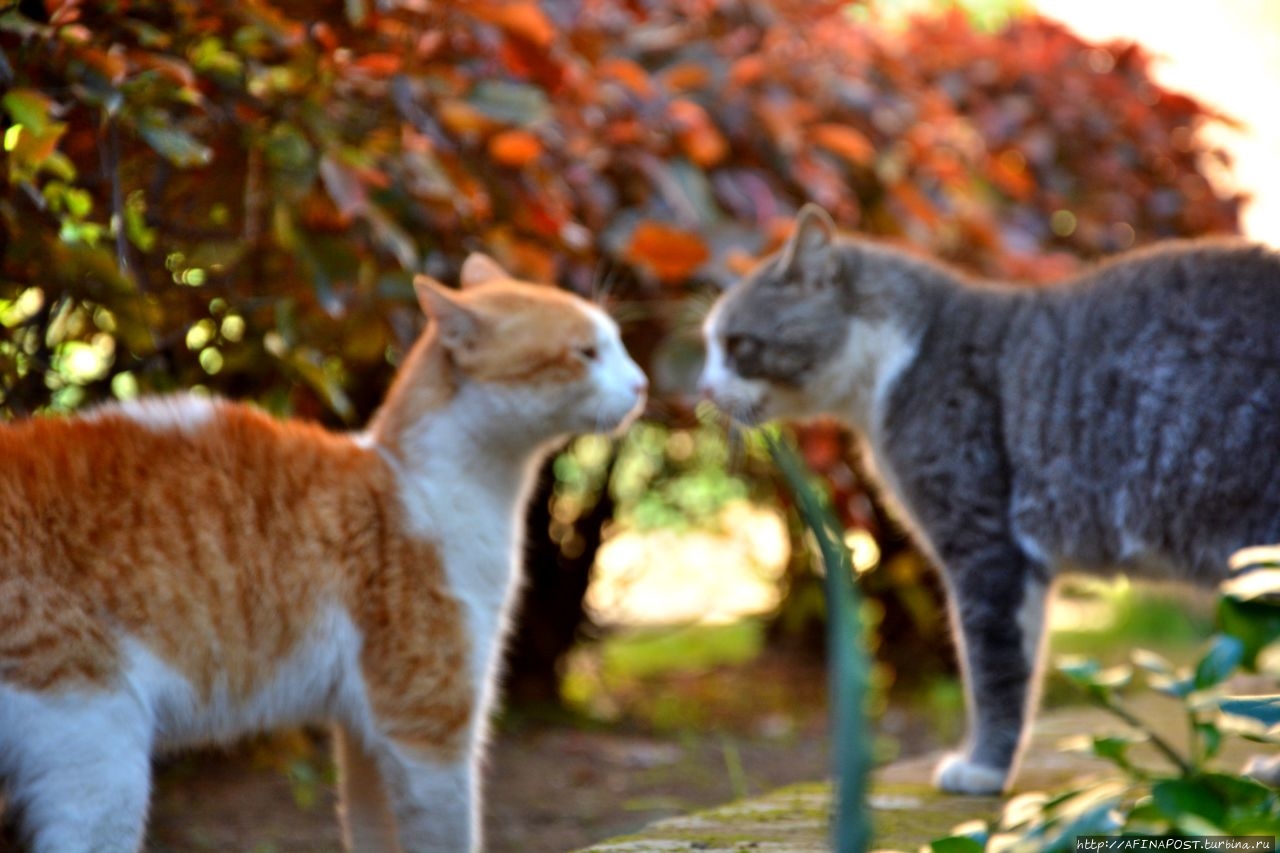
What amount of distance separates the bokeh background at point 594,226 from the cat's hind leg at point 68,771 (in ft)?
2.20

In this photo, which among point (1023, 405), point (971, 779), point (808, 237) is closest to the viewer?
point (971, 779)

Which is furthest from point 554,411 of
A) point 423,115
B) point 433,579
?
point 423,115

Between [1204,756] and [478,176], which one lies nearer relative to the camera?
[1204,756]

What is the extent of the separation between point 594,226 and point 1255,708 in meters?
Result: 2.36

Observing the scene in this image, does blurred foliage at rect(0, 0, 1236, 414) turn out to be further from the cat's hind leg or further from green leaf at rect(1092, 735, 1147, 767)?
green leaf at rect(1092, 735, 1147, 767)

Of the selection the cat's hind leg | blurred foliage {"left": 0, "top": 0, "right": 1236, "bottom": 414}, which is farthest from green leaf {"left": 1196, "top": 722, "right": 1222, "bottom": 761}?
blurred foliage {"left": 0, "top": 0, "right": 1236, "bottom": 414}

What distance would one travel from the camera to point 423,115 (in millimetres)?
2832

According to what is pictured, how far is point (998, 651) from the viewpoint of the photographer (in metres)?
2.63

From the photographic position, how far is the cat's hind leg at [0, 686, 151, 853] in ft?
6.00

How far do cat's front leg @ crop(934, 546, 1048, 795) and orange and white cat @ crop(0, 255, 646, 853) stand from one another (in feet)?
2.58

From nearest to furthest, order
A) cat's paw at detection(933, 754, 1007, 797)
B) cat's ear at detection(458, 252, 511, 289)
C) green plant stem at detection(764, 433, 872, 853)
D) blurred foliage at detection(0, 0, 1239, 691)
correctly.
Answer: green plant stem at detection(764, 433, 872, 853)
blurred foliage at detection(0, 0, 1239, 691)
cat's paw at detection(933, 754, 1007, 797)
cat's ear at detection(458, 252, 511, 289)

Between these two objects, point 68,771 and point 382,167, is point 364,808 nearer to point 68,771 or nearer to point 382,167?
point 68,771

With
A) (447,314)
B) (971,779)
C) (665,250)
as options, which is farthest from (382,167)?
(971,779)

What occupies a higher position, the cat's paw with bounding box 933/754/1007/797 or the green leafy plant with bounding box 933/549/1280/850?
the green leafy plant with bounding box 933/549/1280/850
